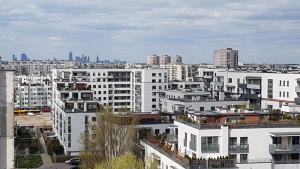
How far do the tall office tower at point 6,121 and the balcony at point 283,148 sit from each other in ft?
61.7

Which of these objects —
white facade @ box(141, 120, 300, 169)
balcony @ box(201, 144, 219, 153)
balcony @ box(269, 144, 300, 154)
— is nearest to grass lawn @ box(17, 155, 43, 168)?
white facade @ box(141, 120, 300, 169)

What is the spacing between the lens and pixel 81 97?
7406 centimetres

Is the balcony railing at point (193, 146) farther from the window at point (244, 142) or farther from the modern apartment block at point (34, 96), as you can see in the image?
the modern apartment block at point (34, 96)

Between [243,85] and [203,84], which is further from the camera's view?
[203,84]

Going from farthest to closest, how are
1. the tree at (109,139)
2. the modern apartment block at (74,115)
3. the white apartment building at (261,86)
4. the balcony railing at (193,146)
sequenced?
the white apartment building at (261,86)
the modern apartment block at (74,115)
the tree at (109,139)
the balcony railing at (193,146)

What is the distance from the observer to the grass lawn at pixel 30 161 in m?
59.8

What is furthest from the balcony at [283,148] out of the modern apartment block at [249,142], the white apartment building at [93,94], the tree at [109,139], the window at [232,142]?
the white apartment building at [93,94]

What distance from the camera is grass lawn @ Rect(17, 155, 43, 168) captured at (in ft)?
196

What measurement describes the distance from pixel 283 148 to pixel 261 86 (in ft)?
158

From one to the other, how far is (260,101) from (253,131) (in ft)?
156

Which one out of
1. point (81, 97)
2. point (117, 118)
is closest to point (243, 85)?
point (81, 97)

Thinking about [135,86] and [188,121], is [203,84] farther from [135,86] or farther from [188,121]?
[188,121]

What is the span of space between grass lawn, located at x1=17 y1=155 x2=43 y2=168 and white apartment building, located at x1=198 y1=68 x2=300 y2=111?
32.5 meters

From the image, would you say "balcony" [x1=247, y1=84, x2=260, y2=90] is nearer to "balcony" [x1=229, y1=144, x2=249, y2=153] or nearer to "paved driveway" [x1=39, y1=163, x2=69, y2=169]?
"paved driveway" [x1=39, y1=163, x2=69, y2=169]
